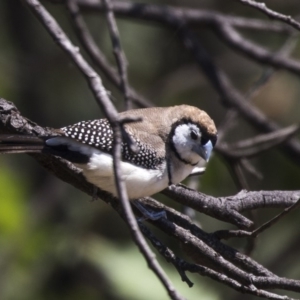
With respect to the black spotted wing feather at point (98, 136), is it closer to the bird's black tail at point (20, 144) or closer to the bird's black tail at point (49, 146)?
the bird's black tail at point (49, 146)

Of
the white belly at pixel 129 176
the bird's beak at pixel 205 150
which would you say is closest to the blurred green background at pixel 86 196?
the bird's beak at pixel 205 150

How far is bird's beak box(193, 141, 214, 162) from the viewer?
174 inches

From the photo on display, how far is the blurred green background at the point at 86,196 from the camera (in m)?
5.96

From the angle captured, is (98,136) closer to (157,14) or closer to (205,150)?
(205,150)

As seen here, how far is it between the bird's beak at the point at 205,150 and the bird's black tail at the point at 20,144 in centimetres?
113

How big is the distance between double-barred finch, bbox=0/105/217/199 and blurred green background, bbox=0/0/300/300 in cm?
140

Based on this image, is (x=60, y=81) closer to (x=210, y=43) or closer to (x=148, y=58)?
(x=148, y=58)

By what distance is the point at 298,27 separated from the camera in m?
3.42

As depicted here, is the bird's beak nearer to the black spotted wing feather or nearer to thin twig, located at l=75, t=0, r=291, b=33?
the black spotted wing feather

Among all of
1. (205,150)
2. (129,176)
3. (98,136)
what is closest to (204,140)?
(205,150)

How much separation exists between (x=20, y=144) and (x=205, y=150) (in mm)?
1298

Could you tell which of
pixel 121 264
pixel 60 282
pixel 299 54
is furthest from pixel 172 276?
pixel 299 54

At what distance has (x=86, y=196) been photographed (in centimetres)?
759

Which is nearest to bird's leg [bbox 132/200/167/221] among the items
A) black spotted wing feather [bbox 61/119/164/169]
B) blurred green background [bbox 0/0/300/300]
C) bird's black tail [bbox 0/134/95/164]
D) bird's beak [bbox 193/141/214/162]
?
black spotted wing feather [bbox 61/119/164/169]
